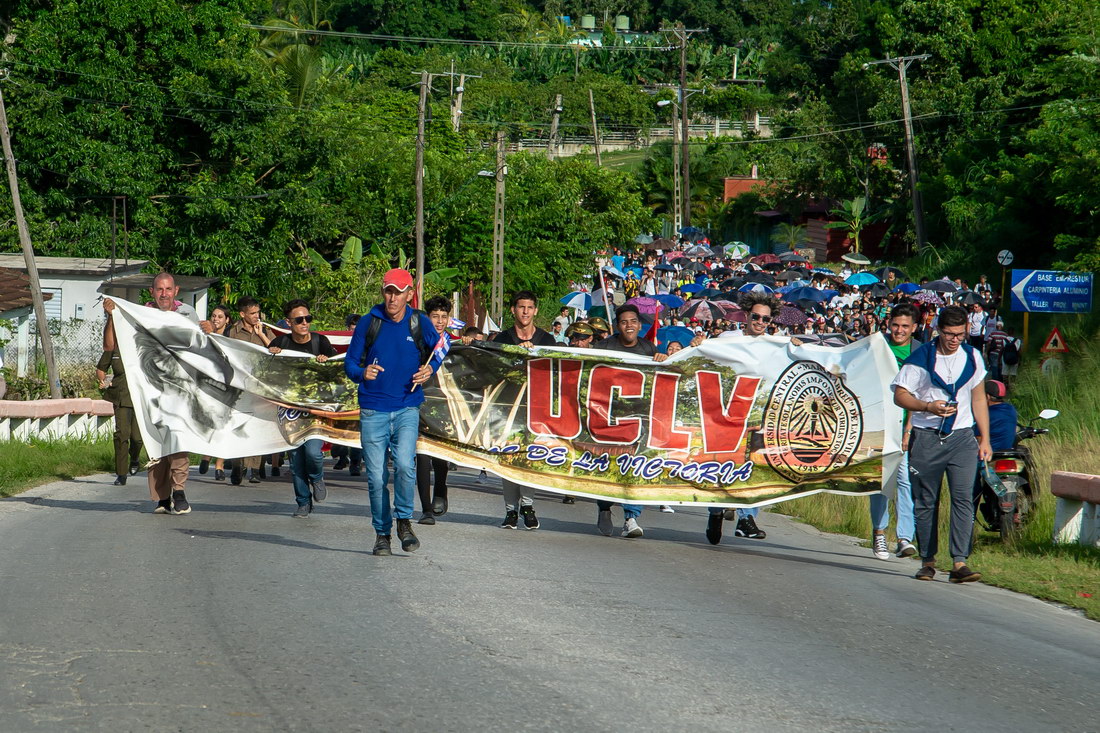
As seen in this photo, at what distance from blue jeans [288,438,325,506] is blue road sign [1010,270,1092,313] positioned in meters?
17.0

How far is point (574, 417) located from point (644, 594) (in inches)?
136

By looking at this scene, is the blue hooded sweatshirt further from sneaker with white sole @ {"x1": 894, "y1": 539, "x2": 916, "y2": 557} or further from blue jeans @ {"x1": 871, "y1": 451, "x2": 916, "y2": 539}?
sneaker with white sole @ {"x1": 894, "y1": 539, "x2": 916, "y2": 557}

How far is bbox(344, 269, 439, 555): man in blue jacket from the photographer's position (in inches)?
364

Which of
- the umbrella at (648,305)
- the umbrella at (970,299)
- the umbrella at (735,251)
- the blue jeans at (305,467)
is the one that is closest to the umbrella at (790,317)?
the umbrella at (970,299)

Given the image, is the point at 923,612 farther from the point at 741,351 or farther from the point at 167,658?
the point at 167,658

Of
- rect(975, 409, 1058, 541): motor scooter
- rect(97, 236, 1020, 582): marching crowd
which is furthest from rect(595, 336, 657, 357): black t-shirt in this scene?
rect(975, 409, 1058, 541): motor scooter

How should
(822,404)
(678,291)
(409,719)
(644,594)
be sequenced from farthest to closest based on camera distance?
(678,291) → (822,404) → (644,594) → (409,719)

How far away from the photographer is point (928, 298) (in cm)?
3709

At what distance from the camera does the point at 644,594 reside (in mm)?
8141

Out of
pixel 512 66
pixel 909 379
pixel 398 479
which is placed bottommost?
pixel 398 479

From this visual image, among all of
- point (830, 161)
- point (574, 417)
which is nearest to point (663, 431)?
point (574, 417)

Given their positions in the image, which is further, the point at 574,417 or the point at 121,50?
the point at 121,50

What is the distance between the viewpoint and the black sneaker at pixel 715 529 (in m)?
11.1

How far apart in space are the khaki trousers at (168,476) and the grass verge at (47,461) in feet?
7.69
